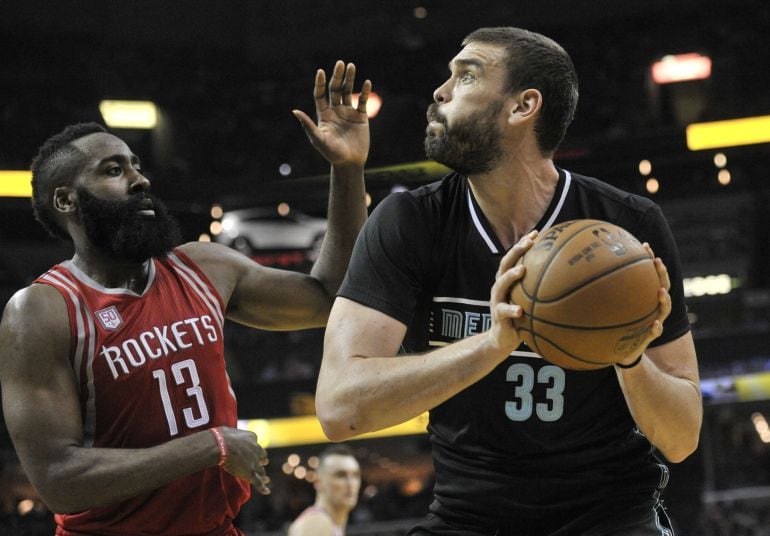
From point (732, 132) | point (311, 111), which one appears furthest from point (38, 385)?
point (732, 132)

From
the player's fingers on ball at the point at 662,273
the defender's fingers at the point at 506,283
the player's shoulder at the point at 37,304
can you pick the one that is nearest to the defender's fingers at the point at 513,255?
the defender's fingers at the point at 506,283

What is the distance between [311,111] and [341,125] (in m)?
8.78

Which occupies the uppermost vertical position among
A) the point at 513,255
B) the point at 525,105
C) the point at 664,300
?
the point at 525,105

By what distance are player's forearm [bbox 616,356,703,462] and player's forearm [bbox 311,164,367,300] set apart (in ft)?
5.07

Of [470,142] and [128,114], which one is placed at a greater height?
[128,114]

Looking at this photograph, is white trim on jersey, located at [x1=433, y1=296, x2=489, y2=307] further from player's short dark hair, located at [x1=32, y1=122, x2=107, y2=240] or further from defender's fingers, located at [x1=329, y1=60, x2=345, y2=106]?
player's short dark hair, located at [x1=32, y1=122, x2=107, y2=240]

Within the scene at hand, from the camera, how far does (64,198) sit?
12.2 feet

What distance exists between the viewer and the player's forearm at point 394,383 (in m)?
2.37

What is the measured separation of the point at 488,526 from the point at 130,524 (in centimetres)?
123

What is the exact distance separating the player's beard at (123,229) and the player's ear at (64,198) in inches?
1.3

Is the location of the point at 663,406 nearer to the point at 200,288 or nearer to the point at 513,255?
the point at 513,255

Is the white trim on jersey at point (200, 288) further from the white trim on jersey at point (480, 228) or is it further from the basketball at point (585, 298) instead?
the basketball at point (585, 298)

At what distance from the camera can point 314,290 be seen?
12.8 ft

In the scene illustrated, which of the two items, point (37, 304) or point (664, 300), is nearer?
point (664, 300)
